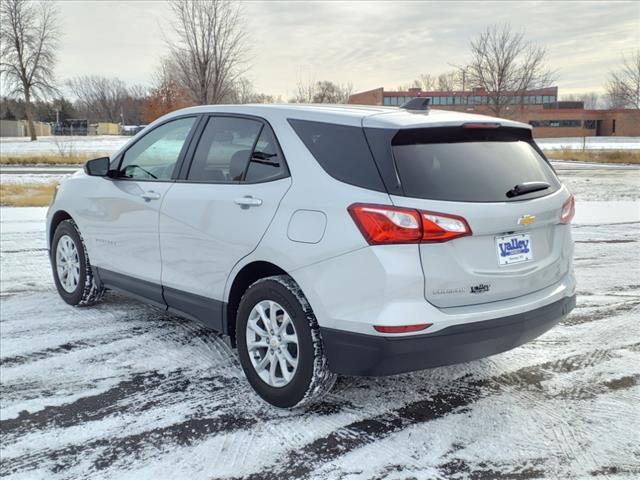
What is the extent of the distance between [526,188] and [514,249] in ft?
1.31

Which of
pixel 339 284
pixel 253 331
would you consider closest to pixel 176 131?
pixel 253 331

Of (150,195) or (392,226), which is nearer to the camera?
(392,226)

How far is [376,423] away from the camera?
10.8 feet

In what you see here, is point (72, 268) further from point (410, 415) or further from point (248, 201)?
point (410, 415)

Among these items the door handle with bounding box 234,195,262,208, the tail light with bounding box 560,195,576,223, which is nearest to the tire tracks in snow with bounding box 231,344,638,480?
the tail light with bounding box 560,195,576,223

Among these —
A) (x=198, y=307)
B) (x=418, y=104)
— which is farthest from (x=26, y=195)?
(x=418, y=104)

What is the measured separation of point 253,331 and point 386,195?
123cm

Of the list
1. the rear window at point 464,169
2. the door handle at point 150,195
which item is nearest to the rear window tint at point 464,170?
the rear window at point 464,169

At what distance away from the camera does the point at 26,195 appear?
44.3 ft

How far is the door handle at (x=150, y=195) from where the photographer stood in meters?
4.27

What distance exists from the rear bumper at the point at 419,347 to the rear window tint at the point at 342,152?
781 mm

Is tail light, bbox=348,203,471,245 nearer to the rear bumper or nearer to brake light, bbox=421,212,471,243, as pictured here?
brake light, bbox=421,212,471,243

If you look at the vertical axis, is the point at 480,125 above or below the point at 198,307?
above

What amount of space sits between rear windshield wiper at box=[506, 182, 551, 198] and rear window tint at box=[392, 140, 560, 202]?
2cm
